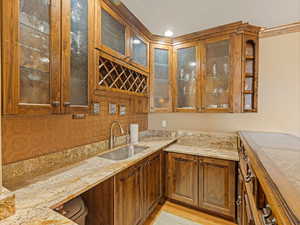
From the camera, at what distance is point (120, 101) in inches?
91.3

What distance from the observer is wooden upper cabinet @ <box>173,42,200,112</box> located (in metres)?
2.45

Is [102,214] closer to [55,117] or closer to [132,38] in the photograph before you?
[55,117]

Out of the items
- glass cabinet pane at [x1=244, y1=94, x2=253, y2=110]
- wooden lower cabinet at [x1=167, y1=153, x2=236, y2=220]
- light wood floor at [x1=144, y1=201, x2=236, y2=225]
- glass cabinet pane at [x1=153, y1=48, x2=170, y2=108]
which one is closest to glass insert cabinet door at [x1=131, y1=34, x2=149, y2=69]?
glass cabinet pane at [x1=153, y1=48, x2=170, y2=108]

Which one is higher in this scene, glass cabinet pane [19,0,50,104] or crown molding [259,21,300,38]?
crown molding [259,21,300,38]

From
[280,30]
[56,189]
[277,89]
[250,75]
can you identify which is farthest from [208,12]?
[56,189]

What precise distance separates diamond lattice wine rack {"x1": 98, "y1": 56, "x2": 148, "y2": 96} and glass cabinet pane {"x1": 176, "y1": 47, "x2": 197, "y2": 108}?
1.97 ft

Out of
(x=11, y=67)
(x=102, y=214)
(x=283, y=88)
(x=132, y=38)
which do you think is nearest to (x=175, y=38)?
(x=132, y=38)

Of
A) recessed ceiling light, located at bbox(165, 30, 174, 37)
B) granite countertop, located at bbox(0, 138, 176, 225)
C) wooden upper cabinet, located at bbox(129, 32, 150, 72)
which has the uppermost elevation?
recessed ceiling light, located at bbox(165, 30, 174, 37)

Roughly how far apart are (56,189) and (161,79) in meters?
2.13

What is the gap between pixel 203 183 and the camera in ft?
6.94

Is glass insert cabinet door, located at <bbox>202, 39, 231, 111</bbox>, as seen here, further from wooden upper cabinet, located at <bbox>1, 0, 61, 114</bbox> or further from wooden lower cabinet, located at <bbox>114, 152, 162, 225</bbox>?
wooden upper cabinet, located at <bbox>1, 0, 61, 114</bbox>

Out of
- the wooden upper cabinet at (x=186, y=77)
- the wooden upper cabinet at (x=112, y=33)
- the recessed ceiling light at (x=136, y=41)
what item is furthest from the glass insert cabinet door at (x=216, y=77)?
the wooden upper cabinet at (x=112, y=33)

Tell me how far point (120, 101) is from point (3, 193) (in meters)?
1.67

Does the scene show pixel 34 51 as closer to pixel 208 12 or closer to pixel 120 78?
pixel 120 78
